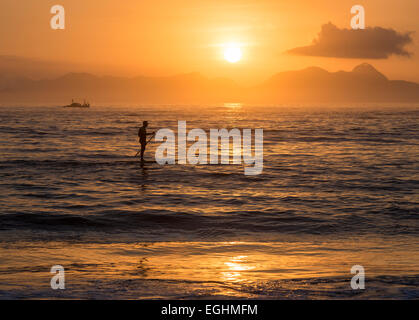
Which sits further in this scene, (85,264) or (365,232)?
(365,232)

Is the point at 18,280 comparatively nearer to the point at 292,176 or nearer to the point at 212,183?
the point at 212,183

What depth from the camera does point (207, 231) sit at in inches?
512

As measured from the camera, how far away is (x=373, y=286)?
765cm

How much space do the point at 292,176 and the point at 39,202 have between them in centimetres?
1286

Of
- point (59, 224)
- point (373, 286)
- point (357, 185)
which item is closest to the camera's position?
point (373, 286)

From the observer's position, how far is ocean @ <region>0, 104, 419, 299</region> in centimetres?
774

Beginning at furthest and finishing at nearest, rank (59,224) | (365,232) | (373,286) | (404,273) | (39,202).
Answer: (39,202), (59,224), (365,232), (404,273), (373,286)

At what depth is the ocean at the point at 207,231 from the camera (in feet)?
25.4

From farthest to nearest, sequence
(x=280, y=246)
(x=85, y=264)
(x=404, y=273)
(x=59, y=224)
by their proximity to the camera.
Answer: (x=59, y=224) < (x=280, y=246) < (x=85, y=264) < (x=404, y=273)

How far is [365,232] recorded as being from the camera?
504 inches

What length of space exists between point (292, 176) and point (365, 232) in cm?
1152

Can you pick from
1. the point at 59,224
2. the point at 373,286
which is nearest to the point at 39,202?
the point at 59,224
